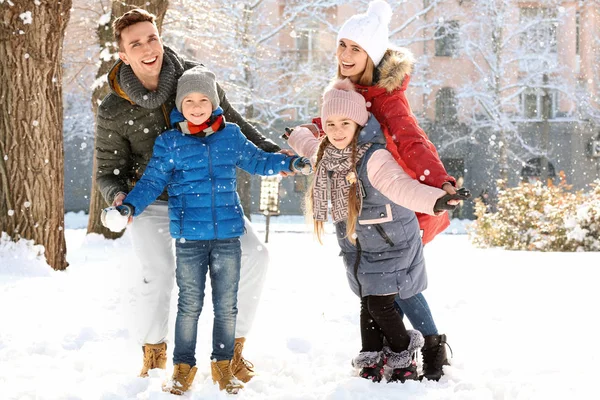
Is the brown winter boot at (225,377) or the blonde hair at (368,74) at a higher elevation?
the blonde hair at (368,74)

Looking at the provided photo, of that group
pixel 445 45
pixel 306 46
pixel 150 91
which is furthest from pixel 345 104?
pixel 445 45

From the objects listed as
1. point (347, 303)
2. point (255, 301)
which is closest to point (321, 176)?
point (255, 301)

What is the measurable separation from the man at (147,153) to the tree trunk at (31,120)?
4.23 metres

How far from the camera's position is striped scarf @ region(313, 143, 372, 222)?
3.97 metres

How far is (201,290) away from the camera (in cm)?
399

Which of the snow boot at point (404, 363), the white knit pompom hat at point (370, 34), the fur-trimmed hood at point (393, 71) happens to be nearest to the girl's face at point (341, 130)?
the fur-trimmed hood at point (393, 71)

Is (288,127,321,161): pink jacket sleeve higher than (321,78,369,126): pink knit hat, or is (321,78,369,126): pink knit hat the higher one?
(321,78,369,126): pink knit hat

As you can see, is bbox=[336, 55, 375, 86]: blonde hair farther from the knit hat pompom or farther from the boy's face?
the boy's face

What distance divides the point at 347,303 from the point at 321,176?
2852mm

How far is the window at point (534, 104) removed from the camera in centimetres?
2956

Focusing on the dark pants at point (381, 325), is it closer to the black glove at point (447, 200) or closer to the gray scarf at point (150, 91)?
the black glove at point (447, 200)

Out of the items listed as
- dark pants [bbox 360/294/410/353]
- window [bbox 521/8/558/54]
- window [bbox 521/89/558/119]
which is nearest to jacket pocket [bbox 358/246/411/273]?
dark pants [bbox 360/294/410/353]

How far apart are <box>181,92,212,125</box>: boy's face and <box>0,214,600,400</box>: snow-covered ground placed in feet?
3.35

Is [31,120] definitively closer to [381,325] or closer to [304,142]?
[304,142]
